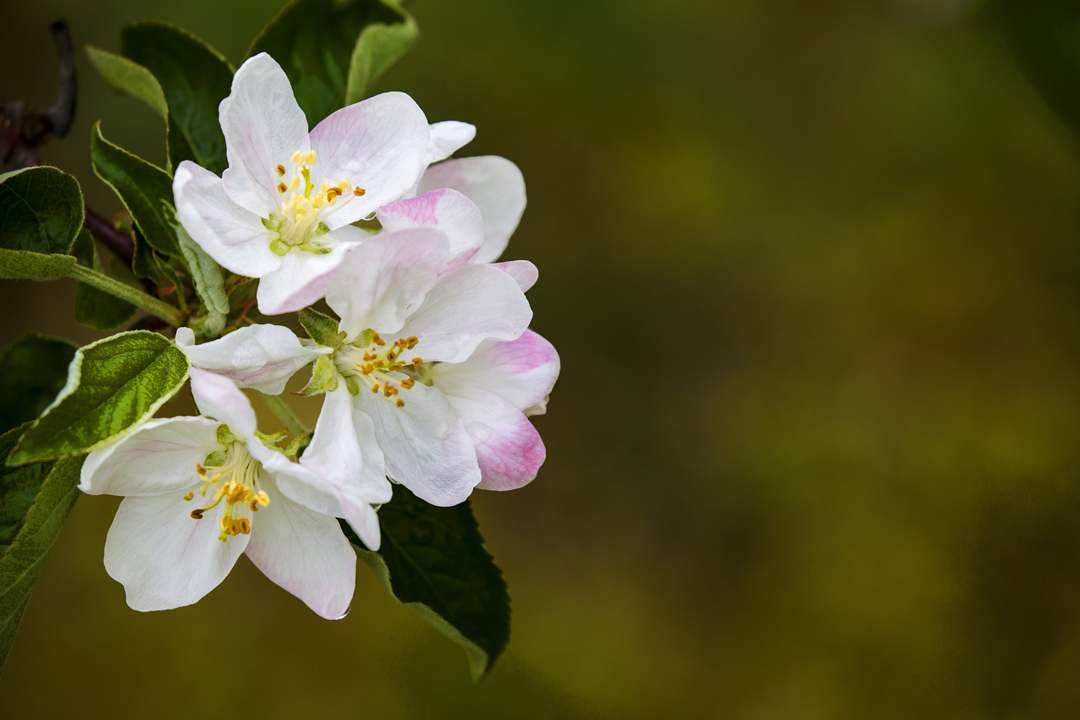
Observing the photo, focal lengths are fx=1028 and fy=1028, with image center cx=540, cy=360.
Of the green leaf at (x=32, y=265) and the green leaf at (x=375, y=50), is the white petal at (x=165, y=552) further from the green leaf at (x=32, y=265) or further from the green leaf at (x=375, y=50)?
the green leaf at (x=375, y=50)

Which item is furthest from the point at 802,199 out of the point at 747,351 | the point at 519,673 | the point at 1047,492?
the point at 519,673

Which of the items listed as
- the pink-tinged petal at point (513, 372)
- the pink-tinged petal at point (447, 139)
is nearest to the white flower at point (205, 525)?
the pink-tinged petal at point (513, 372)

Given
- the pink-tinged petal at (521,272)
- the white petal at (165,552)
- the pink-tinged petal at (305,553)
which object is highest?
the pink-tinged petal at (521,272)

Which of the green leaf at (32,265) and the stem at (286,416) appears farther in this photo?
the stem at (286,416)

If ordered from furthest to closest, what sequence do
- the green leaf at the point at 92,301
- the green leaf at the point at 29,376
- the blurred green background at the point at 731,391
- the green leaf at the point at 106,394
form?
the blurred green background at the point at 731,391 < the green leaf at the point at 29,376 < the green leaf at the point at 92,301 < the green leaf at the point at 106,394

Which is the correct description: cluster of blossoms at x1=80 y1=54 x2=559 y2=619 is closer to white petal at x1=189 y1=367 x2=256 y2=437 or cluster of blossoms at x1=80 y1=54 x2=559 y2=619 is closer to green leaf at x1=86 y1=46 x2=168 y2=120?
white petal at x1=189 y1=367 x2=256 y2=437

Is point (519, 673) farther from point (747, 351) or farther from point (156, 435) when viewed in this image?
point (156, 435)

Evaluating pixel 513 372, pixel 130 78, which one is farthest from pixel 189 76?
pixel 513 372
